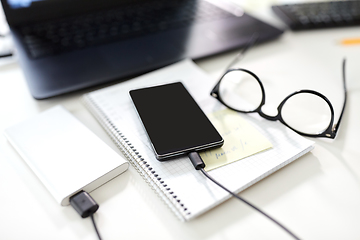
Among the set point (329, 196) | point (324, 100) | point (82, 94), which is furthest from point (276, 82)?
point (82, 94)

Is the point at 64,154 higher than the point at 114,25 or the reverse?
the reverse

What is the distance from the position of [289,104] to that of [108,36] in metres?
0.43

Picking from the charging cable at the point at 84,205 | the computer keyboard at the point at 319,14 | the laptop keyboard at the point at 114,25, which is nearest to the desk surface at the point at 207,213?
the charging cable at the point at 84,205

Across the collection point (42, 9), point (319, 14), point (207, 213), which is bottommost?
point (207, 213)

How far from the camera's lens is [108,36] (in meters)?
0.67

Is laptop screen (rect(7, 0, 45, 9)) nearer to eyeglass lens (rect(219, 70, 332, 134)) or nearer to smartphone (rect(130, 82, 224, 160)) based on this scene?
smartphone (rect(130, 82, 224, 160))

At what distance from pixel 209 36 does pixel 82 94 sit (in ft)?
1.11

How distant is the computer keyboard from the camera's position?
Result: 0.83 meters

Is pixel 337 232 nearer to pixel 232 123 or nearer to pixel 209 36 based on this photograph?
pixel 232 123

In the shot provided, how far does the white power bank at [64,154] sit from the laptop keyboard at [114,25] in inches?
8.3

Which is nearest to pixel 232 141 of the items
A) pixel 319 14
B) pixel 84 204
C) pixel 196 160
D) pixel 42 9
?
pixel 196 160

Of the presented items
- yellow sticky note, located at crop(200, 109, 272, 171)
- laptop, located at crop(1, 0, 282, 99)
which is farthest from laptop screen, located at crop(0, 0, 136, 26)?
yellow sticky note, located at crop(200, 109, 272, 171)

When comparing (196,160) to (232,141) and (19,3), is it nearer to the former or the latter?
(232,141)

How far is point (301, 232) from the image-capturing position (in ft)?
1.18
